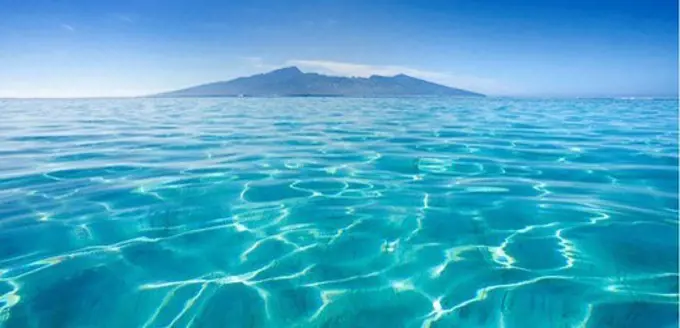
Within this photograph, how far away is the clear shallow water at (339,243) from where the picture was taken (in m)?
2.51

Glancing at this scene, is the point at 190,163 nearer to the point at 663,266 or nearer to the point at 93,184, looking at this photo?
the point at 93,184

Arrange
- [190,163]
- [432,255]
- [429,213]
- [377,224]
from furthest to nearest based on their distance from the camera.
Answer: [190,163] → [429,213] → [377,224] → [432,255]

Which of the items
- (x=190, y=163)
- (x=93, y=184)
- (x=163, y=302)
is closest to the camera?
(x=163, y=302)

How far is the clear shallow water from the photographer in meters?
2.51

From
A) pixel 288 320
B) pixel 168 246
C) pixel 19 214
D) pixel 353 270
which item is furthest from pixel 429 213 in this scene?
pixel 19 214

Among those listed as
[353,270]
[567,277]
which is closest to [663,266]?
[567,277]

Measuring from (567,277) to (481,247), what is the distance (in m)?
0.68

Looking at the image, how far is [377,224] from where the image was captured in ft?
12.8

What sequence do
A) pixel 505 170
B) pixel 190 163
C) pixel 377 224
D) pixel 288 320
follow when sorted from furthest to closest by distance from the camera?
pixel 190 163 → pixel 505 170 → pixel 377 224 → pixel 288 320

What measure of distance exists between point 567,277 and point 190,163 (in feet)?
19.4

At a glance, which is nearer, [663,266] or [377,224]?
[663,266]

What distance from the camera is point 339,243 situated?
11.3ft

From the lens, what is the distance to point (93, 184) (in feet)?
17.7

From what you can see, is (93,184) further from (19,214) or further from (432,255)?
(432,255)
